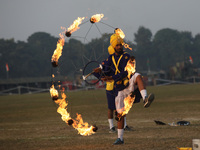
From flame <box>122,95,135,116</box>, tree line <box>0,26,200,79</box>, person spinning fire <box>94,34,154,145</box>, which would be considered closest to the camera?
flame <box>122,95,135,116</box>

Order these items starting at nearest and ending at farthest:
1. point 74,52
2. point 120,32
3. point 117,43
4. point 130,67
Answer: point 130,67 → point 117,43 → point 120,32 → point 74,52

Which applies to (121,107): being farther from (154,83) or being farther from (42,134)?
(154,83)

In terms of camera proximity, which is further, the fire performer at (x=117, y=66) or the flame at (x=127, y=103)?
the fire performer at (x=117, y=66)

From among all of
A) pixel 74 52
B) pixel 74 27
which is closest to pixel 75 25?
pixel 74 27

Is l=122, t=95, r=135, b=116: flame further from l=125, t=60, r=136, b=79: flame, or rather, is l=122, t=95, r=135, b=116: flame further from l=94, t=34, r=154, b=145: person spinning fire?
l=125, t=60, r=136, b=79: flame

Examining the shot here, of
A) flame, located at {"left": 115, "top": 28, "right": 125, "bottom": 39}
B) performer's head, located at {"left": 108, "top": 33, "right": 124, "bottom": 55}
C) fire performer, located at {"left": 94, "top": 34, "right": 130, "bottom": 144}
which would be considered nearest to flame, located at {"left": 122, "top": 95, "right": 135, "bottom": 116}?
fire performer, located at {"left": 94, "top": 34, "right": 130, "bottom": 144}

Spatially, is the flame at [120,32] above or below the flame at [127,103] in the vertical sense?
above

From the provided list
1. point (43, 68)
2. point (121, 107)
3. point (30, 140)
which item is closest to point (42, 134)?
point (30, 140)

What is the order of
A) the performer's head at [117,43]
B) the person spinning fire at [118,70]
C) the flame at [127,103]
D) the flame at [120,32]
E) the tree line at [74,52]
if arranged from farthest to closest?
the tree line at [74,52], the flame at [120,32], the performer's head at [117,43], the person spinning fire at [118,70], the flame at [127,103]

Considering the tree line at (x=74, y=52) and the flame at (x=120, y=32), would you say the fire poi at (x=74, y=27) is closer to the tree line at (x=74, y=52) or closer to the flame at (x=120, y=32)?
the flame at (x=120, y=32)

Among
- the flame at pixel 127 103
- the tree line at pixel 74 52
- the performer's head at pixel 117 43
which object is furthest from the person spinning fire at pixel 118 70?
the tree line at pixel 74 52

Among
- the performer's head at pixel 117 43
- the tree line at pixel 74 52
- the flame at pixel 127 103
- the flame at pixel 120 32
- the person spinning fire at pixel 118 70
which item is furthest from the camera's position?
the tree line at pixel 74 52

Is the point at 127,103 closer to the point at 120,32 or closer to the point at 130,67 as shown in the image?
the point at 130,67

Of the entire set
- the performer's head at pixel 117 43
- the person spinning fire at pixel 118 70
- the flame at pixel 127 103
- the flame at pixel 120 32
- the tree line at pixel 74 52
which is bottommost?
the flame at pixel 127 103
